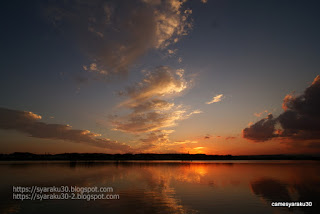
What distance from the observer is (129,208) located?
2508cm

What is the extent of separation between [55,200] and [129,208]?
41.7ft

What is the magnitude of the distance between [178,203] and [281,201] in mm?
15918

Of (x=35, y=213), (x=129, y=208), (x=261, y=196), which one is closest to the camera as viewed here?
(x=35, y=213)

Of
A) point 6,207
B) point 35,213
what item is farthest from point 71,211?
point 6,207

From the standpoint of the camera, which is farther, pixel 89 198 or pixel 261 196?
pixel 261 196

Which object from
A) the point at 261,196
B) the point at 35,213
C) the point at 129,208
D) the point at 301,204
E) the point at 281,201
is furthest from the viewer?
the point at 261,196

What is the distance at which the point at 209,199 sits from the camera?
1221 inches

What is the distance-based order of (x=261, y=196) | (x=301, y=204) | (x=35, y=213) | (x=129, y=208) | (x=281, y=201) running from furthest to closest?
(x=261, y=196), (x=281, y=201), (x=301, y=204), (x=129, y=208), (x=35, y=213)

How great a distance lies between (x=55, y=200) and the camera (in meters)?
29.7

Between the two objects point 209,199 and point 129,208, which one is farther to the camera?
point 209,199

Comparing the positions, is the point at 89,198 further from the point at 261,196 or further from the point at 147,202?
the point at 261,196

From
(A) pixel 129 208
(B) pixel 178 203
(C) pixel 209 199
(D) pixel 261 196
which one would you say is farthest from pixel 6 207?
(D) pixel 261 196

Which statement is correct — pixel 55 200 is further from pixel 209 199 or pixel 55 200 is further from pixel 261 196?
pixel 261 196

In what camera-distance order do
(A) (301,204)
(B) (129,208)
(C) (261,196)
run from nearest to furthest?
(B) (129,208), (A) (301,204), (C) (261,196)
